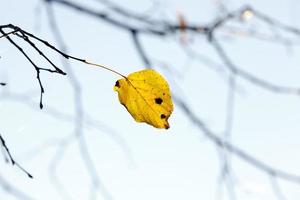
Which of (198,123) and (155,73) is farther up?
(155,73)

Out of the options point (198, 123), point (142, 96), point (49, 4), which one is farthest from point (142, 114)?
point (49, 4)

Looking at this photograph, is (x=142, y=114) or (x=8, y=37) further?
(x=142, y=114)

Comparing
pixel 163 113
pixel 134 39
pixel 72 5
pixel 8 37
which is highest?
pixel 8 37

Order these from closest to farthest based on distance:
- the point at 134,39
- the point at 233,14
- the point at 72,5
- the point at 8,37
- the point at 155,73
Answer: the point at 8,37, the point at 155,73, the point at 72,5, the point at 134,39, the point at 233,14

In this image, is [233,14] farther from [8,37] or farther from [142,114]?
[8,37]

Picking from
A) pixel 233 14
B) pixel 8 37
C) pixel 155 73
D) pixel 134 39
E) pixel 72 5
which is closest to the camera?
pixel 8 37

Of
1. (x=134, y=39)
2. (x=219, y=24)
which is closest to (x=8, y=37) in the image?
(x=134, y=39)
